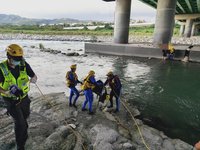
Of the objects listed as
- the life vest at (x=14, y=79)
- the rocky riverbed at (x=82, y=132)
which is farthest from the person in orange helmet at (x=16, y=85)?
the rocky riverbed at (x=82, y=132)

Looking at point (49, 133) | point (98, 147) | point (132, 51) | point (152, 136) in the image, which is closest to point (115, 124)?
point (152, 136)

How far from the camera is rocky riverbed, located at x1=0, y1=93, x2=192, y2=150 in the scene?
6.16 metres

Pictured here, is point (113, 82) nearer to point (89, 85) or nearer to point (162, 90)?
point (89, 85)

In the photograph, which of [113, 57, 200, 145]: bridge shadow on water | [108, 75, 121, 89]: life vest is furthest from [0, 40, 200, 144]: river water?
[108, 75, 121, 89]: life vest

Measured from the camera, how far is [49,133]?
21.8ft

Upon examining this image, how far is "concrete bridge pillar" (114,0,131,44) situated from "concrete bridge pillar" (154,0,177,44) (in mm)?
7256

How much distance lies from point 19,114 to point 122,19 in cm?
3064

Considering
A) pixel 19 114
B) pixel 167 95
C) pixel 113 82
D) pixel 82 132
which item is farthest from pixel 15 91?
pixel 167 95

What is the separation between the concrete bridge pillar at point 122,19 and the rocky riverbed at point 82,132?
26016 millimetres

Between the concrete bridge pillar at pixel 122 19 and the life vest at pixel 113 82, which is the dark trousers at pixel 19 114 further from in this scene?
the concrete bridge pillar at pixel 122 19

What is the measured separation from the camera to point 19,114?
5.03m

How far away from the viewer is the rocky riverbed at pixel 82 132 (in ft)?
20.2

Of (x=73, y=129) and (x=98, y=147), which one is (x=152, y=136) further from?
(x=73, y=129)

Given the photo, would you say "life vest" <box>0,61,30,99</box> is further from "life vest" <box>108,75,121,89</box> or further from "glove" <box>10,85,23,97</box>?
"life vest" <box>108,75,121,89</box>
